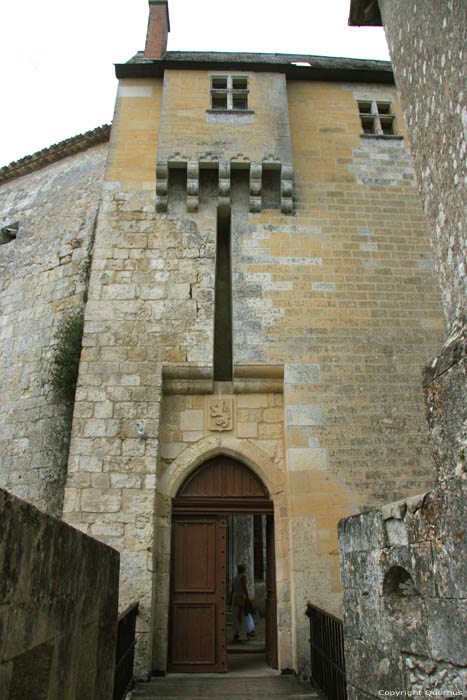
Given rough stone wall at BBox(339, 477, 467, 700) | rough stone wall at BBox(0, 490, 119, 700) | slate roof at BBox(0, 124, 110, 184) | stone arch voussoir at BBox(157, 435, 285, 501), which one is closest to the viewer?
rough stone wall at BBox(0, 490, 119, 700)

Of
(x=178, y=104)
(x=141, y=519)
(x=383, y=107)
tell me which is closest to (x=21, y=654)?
(x=141, y=519)

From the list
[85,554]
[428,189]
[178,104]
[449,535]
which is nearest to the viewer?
[449,535]

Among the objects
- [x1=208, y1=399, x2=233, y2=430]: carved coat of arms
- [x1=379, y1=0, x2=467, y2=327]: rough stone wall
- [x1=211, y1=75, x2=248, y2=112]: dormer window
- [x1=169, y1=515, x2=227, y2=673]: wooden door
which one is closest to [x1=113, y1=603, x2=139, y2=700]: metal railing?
[x1=169, y1=515, x2=227, y2=673]: wooden door

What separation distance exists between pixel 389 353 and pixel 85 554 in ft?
16.7

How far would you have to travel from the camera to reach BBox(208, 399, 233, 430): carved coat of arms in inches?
254

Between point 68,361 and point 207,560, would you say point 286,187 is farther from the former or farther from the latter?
point 207,560

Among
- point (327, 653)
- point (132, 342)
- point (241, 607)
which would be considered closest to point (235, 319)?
point (132, 342)

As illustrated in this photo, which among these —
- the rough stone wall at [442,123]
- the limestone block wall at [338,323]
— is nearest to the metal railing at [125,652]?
the limestone block wall at [338,323]

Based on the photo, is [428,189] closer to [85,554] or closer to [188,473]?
[85,554]

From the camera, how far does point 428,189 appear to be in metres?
2.89

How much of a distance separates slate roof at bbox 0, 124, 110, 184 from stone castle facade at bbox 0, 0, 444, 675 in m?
0.96

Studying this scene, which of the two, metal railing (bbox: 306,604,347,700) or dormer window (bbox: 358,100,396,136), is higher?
dormer window (bbox: 358,100,396,136)

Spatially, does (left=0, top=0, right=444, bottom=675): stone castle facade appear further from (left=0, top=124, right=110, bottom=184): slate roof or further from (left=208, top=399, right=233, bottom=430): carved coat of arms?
(left=0, top=124, right=110, bottom=184): slate roof

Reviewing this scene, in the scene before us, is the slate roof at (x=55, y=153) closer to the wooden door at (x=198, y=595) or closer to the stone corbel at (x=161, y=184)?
the stone corbel at (x=161, y=184)
